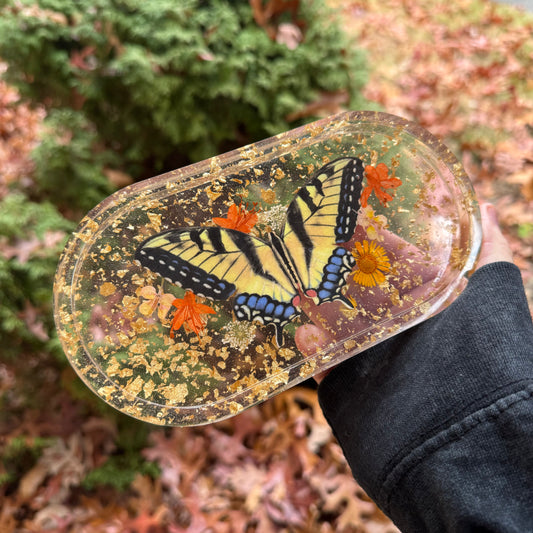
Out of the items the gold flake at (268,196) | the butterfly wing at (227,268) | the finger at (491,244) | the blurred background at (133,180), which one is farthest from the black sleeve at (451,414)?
the blurred background at (133,180)

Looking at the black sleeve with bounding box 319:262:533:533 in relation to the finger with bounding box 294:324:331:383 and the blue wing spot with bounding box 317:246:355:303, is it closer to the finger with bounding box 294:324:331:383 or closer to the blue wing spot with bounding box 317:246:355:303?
the finger with bounding box 294:324:331:383

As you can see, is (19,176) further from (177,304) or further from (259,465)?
(259,465)

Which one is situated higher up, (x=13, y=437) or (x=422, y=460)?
(x=422, y=460)

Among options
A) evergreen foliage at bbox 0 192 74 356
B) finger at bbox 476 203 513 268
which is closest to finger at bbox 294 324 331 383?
finger at bbox 476 203 513 268

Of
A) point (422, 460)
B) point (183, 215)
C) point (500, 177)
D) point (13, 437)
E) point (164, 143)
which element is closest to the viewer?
point (422, 460)

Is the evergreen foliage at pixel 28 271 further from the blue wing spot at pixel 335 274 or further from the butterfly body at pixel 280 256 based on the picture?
the blue wing spot at pixel 335 274

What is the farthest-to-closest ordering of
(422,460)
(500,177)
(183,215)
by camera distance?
(500,177), (183,215), (422,460)

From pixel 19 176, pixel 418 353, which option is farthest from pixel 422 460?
pixel 19 176
